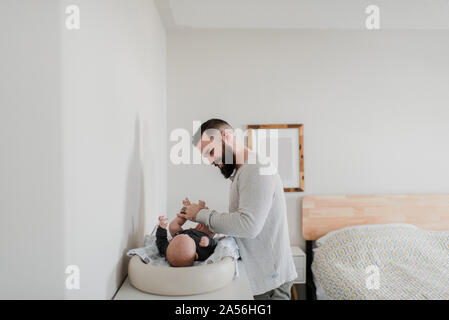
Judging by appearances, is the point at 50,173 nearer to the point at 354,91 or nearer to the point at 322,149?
the point at 322,149

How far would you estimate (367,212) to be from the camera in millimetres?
2826

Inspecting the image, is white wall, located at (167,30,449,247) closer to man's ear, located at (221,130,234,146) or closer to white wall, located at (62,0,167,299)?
white wall, located at (62,0,167,299)

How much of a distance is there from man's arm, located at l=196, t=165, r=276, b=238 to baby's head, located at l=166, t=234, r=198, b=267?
0.15 metres

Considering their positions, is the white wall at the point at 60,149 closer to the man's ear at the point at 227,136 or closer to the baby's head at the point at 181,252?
the baby's head at the point at 181,252

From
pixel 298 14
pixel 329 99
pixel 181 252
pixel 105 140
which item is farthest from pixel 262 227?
pixel 329 99

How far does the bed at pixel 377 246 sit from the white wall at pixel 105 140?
1338 millimetres

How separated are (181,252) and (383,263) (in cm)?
169

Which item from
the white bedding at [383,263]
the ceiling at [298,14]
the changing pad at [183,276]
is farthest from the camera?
the ceiling at [298,14]

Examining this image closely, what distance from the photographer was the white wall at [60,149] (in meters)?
0.63

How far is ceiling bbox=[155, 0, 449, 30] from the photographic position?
2.25 meters

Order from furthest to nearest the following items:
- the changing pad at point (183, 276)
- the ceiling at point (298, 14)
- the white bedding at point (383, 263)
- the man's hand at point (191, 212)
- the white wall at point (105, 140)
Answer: the ceiling at point (298, 14) < the white bedding at point (383, 263) < the man's hand at point (191, 212) < the changing pad at point (183, 276) < the white wall at point (105, 140)

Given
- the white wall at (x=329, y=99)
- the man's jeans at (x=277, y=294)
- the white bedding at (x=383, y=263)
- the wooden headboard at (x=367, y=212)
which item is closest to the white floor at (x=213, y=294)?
the man's jeans at (x=277, y=294)

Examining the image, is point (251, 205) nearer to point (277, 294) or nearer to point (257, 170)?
point (257, 170)
